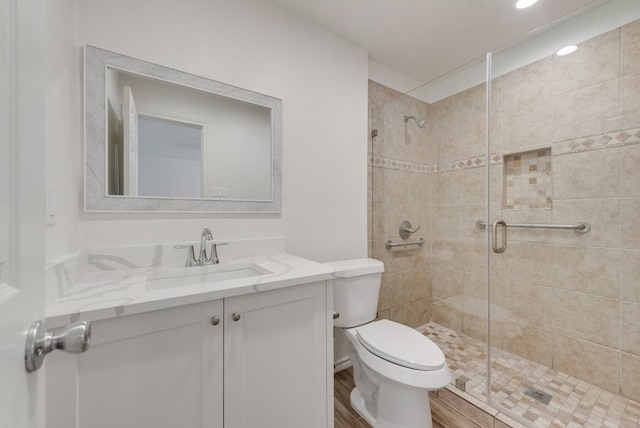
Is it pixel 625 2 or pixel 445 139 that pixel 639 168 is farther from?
pixel 445 139

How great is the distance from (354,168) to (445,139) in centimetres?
89

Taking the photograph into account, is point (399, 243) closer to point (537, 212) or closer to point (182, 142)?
point (537, 212)

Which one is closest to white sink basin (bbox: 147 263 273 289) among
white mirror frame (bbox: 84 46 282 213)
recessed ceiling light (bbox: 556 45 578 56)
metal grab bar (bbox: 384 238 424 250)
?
white mirror frame (bbox: 84 46 282 213)

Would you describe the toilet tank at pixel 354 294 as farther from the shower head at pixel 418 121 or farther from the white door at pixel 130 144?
the shower head at pixel 418 121

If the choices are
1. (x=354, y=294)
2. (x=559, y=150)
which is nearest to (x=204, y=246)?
(x=354, y=294)

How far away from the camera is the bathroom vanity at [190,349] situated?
0.69m

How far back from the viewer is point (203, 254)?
127cm

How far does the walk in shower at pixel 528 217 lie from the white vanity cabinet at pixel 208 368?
3.62ft

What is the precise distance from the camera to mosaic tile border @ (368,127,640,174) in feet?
4.83

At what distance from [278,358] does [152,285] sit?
1.83 ft

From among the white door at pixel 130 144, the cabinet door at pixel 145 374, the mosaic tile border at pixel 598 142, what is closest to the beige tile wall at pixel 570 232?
the mosaic tile border at pixel 598 142

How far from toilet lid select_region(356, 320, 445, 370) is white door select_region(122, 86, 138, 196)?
1336 millimetres

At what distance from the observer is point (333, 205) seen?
1788 millimetres

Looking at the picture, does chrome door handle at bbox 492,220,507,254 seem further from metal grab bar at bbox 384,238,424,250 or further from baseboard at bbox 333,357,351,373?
baseboard at bbox 333,357,351,373
